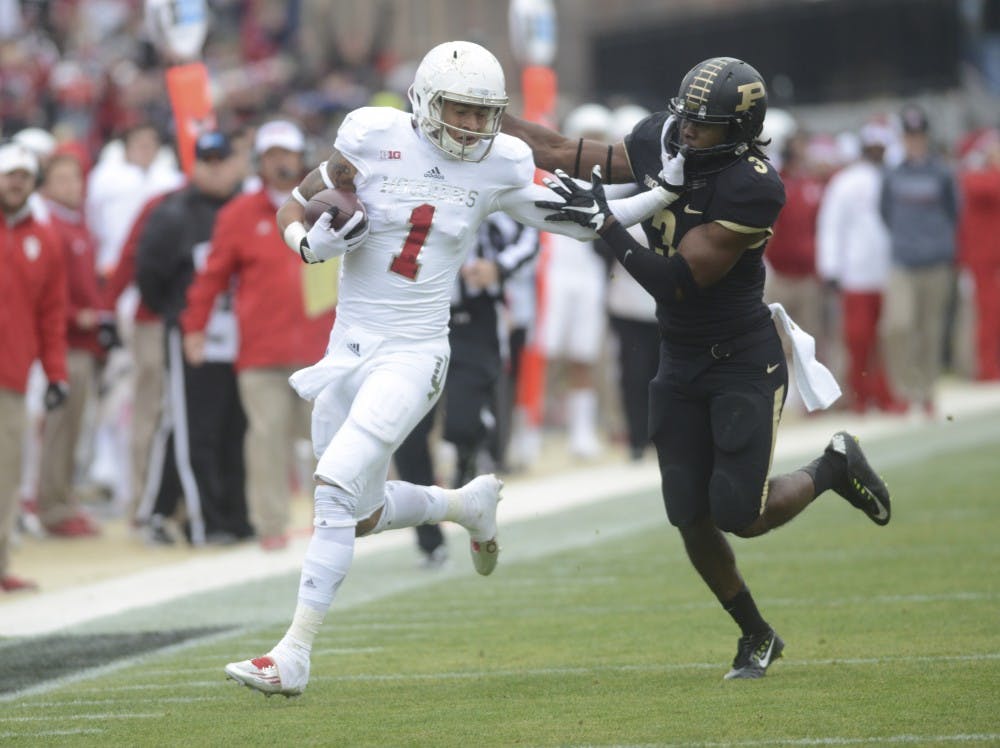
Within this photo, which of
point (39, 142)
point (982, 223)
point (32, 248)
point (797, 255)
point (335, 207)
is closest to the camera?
point (335, 207)

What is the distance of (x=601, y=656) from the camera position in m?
6.36

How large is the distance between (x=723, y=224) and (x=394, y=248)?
39.0 inches

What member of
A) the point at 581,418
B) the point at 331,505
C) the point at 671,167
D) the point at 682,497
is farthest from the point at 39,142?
the point at 682,497

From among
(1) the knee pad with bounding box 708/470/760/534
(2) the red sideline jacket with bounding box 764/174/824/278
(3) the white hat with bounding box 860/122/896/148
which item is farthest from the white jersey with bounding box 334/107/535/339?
(3) the white hat with bounding box 860/122/896/148

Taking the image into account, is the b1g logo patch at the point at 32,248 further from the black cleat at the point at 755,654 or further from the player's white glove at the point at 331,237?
the black cleat at the point at 755,654

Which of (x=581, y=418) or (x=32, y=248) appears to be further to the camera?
(x=581, y=418)

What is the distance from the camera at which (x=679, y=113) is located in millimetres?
5762

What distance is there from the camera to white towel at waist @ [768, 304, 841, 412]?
20.2 ft

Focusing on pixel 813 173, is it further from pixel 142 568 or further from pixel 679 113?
pixel 679 113

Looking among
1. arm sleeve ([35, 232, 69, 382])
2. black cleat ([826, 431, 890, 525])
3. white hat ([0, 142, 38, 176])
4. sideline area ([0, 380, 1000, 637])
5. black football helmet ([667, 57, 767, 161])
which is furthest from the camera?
arm sleeve ([35, 232, 69, 382])

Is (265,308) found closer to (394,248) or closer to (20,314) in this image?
(20,314)

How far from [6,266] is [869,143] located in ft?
27.0

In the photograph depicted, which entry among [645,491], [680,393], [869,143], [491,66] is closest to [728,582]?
[680,393]

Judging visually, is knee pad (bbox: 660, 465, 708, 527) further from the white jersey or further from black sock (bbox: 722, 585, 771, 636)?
the white jersey
